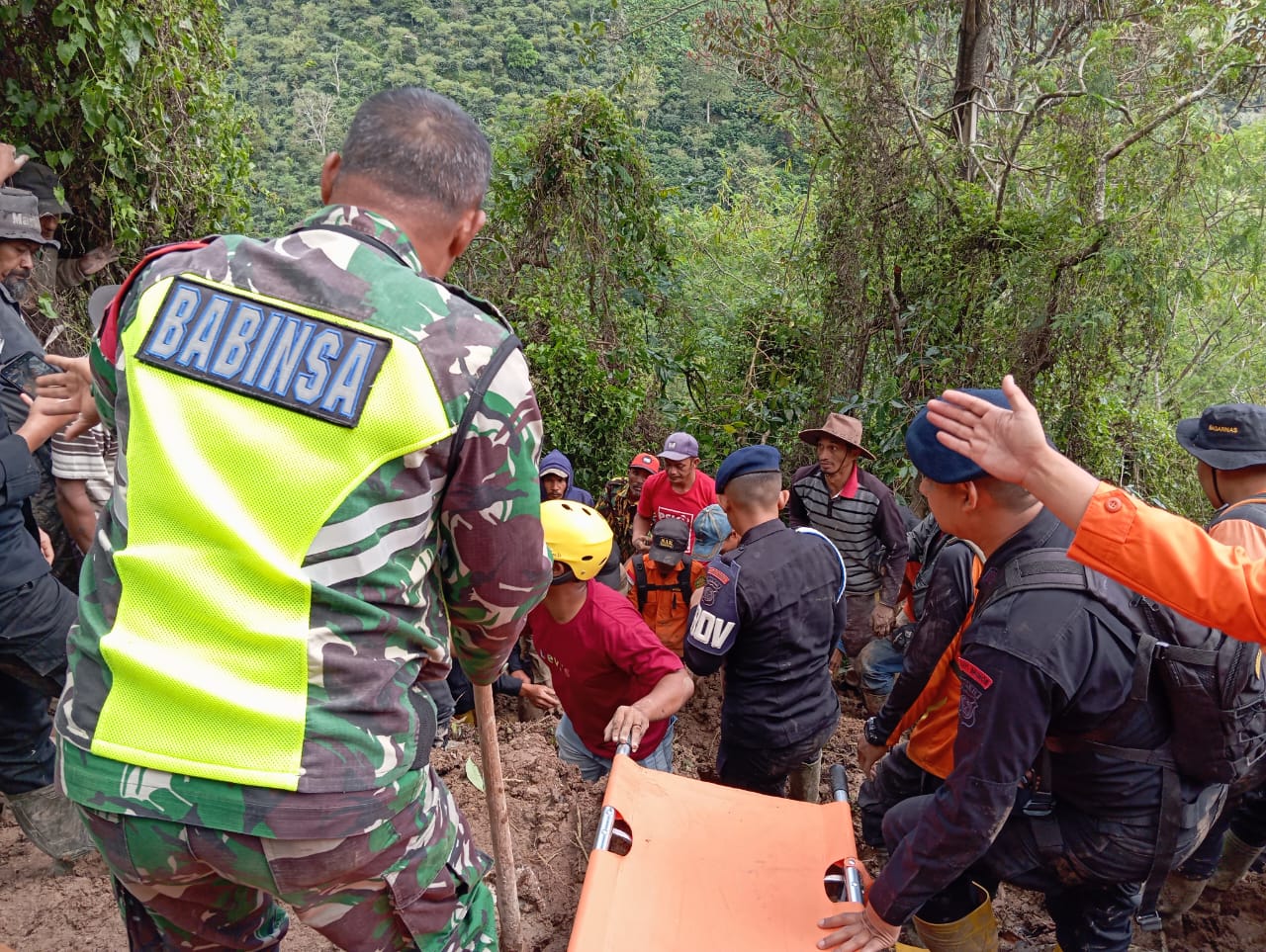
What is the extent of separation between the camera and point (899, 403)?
7434mm

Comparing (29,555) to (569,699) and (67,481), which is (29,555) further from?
(569,699)

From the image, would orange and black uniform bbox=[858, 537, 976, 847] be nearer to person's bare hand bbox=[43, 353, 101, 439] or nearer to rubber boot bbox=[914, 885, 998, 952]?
rubber boot bbox=[914, 885, 998, 952]

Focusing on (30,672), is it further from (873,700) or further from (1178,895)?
(873,700)

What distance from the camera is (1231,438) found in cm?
327

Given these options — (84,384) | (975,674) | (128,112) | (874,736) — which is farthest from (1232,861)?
(128,112)

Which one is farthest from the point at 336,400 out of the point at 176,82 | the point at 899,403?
the point at 899,403

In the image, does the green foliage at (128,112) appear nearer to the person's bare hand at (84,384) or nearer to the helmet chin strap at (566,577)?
the person's bare hand at (84,384)

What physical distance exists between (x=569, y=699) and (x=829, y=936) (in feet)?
4.84

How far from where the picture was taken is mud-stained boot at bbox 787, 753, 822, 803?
3867 mm

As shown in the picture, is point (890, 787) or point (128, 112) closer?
point (890, 787)

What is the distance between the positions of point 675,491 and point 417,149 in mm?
4771

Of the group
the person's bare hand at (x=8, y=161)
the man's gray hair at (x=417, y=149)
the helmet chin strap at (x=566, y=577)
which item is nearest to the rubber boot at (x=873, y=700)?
the helmet chin strap at (x=566, y=577)

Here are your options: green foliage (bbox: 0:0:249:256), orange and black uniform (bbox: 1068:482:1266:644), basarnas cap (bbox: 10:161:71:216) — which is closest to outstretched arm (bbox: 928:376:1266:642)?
orange and black uniform (bbox: 1068:482:1266:644)

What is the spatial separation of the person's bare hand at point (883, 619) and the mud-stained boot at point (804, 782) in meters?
2.18
